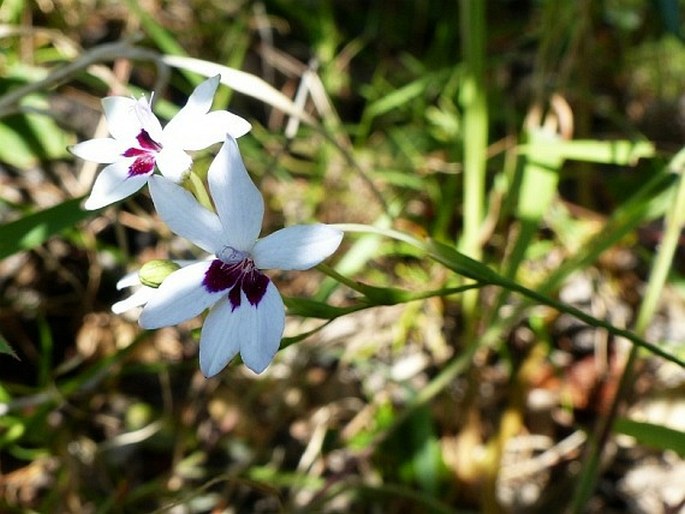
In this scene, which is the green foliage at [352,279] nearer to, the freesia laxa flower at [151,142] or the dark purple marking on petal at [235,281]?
the freesia laxa flower at [151,142]

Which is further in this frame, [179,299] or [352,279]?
[352,279]

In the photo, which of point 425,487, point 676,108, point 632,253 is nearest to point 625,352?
point 632,253

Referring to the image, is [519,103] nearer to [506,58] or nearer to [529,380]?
[506,58]

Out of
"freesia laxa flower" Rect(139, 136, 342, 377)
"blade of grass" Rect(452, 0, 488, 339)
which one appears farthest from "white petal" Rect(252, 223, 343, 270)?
"blade of grass" Rect(452, 0, 488, 339)

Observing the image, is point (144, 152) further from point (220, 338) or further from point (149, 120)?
point (220, 338)

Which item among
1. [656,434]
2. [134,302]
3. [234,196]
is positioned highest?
[234,196]

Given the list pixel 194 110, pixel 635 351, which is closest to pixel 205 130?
pixel 194 110

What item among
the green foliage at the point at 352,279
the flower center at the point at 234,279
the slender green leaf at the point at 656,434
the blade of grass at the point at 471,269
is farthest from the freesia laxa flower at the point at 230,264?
the slender green leaf at the point at 656,434
